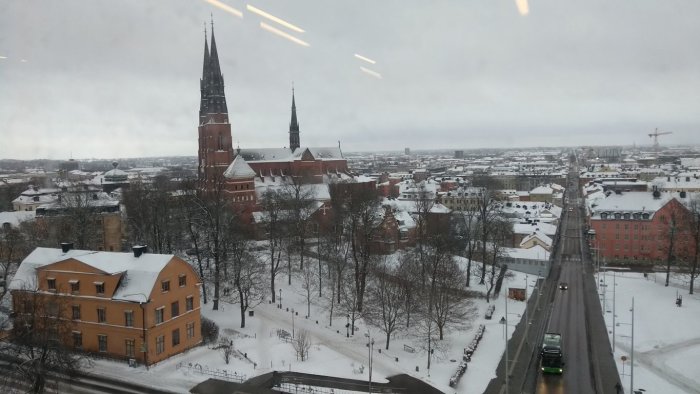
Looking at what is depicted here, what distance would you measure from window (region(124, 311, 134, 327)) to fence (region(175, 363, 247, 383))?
3.44 metres

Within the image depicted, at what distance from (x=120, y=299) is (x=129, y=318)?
44.0 inches

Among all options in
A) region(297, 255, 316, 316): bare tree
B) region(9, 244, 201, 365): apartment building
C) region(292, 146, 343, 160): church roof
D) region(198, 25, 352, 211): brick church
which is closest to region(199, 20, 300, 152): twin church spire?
region(198, 25, 352, 211): brick church

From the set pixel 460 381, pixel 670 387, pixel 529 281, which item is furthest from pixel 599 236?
pixel 460 381

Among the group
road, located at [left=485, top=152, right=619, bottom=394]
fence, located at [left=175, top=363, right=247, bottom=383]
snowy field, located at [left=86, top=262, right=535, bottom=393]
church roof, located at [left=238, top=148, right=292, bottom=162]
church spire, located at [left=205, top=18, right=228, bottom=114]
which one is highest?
church spire, located at [left=205, top=18, right=228, bottom=114]

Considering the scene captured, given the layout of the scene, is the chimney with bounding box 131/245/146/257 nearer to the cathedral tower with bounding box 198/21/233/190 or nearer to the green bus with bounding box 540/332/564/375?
Result: the green bus with bounding box 540/332/564/375

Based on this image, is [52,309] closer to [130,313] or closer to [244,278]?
[130,313]

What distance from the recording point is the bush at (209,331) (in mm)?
31572

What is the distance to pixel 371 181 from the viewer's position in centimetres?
9625

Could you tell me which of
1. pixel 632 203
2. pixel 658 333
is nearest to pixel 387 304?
pixel 658 333

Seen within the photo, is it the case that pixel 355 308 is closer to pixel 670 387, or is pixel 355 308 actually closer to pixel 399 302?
pixel 399 302

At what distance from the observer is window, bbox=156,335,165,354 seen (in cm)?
2812

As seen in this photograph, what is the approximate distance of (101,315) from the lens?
28.8 metres

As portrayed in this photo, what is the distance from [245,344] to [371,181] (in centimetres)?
6749

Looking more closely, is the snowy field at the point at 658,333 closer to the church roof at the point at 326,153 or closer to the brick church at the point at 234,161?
the brick church at the point at 234,161
